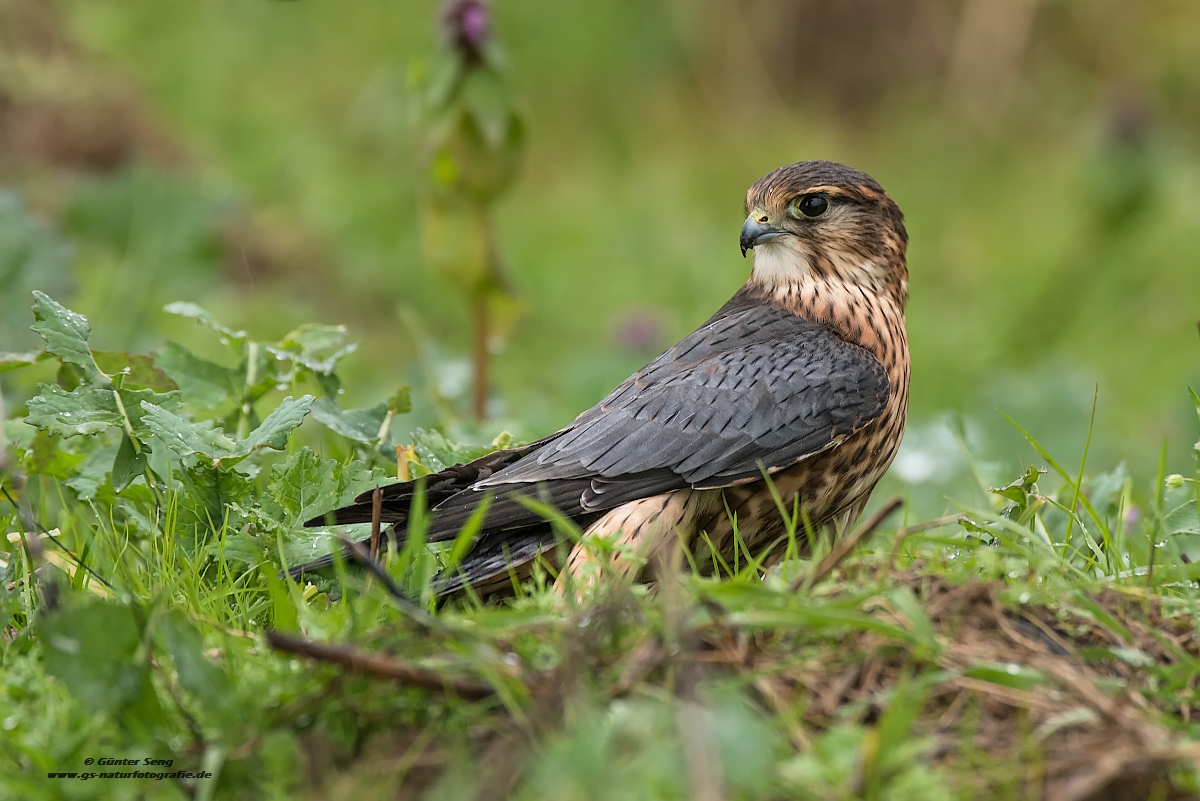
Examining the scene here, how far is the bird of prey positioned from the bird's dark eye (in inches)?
1.7

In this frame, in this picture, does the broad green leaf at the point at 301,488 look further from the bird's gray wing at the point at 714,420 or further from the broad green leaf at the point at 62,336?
the broad green leaf at the point at 62,336

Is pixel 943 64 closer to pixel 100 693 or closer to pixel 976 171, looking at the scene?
pixel 976 171

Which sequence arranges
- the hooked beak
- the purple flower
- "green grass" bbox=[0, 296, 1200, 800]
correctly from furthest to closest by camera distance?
the purple flower, the hooked beak, "green grass" bbox=[0, 296, 1200, 800]

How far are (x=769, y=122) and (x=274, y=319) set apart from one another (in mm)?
5722

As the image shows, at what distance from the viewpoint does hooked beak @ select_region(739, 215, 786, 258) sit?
419 cm

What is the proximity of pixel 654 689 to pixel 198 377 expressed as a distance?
209 cm

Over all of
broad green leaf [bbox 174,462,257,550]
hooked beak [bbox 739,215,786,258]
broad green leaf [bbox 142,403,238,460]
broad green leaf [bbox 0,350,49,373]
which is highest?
hooked beak [bbox 739,215,786,258]

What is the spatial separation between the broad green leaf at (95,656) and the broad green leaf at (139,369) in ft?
5.01

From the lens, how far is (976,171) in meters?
11.5

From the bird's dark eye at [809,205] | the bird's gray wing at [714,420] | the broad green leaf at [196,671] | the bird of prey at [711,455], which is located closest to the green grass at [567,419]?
the broad green leaf at [196,671]

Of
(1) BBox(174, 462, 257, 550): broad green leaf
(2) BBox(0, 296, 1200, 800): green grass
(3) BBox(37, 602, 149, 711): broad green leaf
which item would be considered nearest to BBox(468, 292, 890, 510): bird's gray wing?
(1) BBox(174, 462, 257, 550): broad green leaf

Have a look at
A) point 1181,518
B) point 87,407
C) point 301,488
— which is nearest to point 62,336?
point 87,407

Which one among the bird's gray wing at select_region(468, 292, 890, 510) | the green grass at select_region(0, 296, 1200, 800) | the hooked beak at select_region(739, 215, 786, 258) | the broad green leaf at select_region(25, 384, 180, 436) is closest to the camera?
the green grass at select_region(0, 296, 1200, 800)

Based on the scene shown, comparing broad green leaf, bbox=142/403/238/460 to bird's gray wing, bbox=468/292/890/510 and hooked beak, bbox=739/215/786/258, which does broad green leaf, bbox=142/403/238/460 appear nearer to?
bird's gray wing, bbox=468/292/890/510
